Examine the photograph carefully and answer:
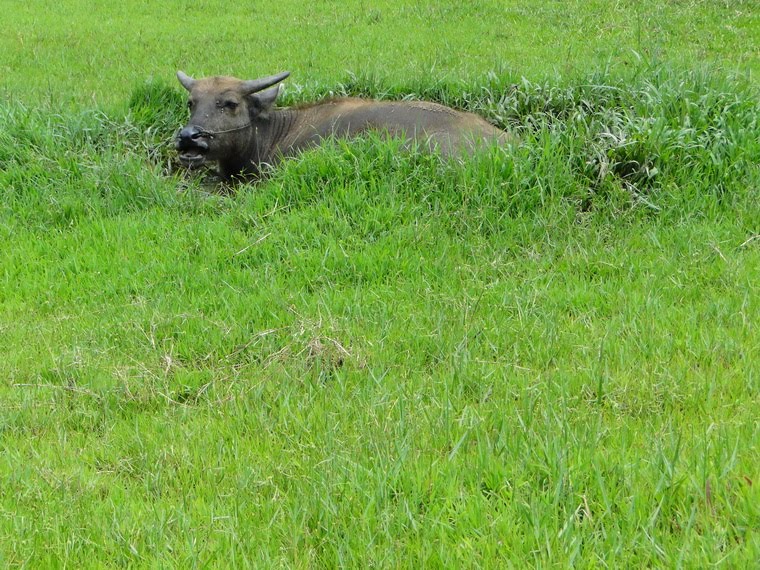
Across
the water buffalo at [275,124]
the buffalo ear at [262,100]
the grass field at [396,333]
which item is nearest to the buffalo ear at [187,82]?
the water buffalo at [275,124]

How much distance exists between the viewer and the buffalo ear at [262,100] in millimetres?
7957

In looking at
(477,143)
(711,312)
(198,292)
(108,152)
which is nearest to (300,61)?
(108,152)

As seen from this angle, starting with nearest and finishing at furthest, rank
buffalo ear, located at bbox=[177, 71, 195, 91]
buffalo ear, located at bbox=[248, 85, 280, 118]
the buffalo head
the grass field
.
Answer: the grass field
the buffalo head
buffalo ear, located at bbox=[177, 71, 195, 91]
buffalo ear, located at bbox=[248, 85, 280, 118]

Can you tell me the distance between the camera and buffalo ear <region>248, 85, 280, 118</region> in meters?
7.96

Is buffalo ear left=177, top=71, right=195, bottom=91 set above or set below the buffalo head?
above

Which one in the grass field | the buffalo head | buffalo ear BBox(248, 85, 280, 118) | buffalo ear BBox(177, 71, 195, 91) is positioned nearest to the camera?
the grass field

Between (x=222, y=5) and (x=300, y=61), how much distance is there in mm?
4621

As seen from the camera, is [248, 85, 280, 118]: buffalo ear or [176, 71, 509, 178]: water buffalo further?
[248, 85, 280, 118]: buffalo ear

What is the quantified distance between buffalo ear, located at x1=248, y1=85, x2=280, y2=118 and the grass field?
1.73ft

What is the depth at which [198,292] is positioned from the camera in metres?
4.96

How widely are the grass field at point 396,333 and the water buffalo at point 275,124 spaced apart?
0.37 meters

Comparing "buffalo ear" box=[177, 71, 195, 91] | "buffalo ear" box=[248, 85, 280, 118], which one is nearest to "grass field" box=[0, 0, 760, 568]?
"buffalo ear" box=[177, 71, 195, 91]

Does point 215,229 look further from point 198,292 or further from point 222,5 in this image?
point 222,5

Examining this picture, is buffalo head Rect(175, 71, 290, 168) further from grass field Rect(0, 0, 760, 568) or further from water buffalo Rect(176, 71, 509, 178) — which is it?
grass field Rect(0, 0, 760, 568)
